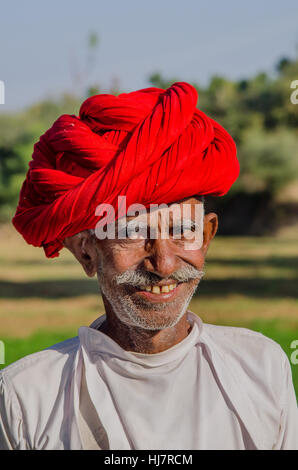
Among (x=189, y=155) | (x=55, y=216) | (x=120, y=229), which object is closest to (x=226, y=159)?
(x=189, y=155)

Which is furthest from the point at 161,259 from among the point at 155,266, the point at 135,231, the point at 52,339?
the point at 52,339

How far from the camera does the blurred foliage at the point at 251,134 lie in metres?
26.9

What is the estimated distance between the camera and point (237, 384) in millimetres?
2225

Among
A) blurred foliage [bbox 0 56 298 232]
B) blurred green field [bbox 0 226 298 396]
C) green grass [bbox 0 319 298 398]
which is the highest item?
blurred foliage [bbox 0 56 298 232]

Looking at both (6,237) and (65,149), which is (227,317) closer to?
(65,149)

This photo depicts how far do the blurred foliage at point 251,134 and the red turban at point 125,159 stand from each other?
22841 mm

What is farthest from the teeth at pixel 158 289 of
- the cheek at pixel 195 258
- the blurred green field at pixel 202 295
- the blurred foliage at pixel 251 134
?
the blurred foliage at pixel 251 134

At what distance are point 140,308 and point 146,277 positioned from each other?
127 mm

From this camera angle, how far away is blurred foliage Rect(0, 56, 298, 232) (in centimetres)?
2688

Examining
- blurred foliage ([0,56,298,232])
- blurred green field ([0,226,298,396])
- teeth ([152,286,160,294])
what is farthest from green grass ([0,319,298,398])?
blurred foliage ([0,56,298,232])

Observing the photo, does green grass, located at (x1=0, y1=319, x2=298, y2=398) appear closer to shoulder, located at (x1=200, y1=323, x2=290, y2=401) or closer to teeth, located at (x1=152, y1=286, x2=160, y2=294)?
shoulder, located at (x1=200, y1=323, x2=290, y2=401)

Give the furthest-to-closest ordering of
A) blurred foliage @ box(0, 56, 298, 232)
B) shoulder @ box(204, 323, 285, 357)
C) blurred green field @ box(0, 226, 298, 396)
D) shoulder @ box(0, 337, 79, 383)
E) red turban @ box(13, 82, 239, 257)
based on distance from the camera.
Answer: blurred foliage @ box(0, 56, 298, 232) < blurred green field @ box(0, 226, 298, 396) < shoulder @ box(204, 323, 285, 357) < shoulder @ box(0, 337, 79, 383) < red turban @ box(13, 82, 239, 257)

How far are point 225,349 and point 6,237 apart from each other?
28.4m

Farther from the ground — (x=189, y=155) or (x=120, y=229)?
(x=189, y=155)
